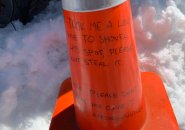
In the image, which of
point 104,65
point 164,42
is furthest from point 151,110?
point 164,42

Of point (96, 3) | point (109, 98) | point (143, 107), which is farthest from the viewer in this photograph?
point (143, 107)

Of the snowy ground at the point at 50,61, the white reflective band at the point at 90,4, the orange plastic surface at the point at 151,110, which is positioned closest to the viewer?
the white reflective band at the point at 90,4

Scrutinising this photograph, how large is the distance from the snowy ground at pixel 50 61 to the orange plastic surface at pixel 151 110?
0.12 meters

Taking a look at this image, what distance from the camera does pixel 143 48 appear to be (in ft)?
5.44

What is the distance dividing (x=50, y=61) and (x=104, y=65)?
2.09 ft

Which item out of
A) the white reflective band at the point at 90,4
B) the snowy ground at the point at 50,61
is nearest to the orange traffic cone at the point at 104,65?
the white reflective band at the point at 90,4

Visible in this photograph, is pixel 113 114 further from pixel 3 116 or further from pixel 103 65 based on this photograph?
pixel 3 116

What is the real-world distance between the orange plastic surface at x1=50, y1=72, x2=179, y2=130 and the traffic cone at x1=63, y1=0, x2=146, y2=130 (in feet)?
0.21

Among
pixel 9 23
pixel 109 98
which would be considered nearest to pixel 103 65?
pixel 109 98

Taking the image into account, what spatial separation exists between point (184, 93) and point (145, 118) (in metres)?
0.30

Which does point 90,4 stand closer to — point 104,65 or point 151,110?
point 104,65

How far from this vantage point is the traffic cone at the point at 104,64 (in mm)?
1073

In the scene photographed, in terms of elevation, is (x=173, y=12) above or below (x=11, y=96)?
above

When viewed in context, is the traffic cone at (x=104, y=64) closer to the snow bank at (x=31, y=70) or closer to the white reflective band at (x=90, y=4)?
the white reflective band at (x=90, y=4)
